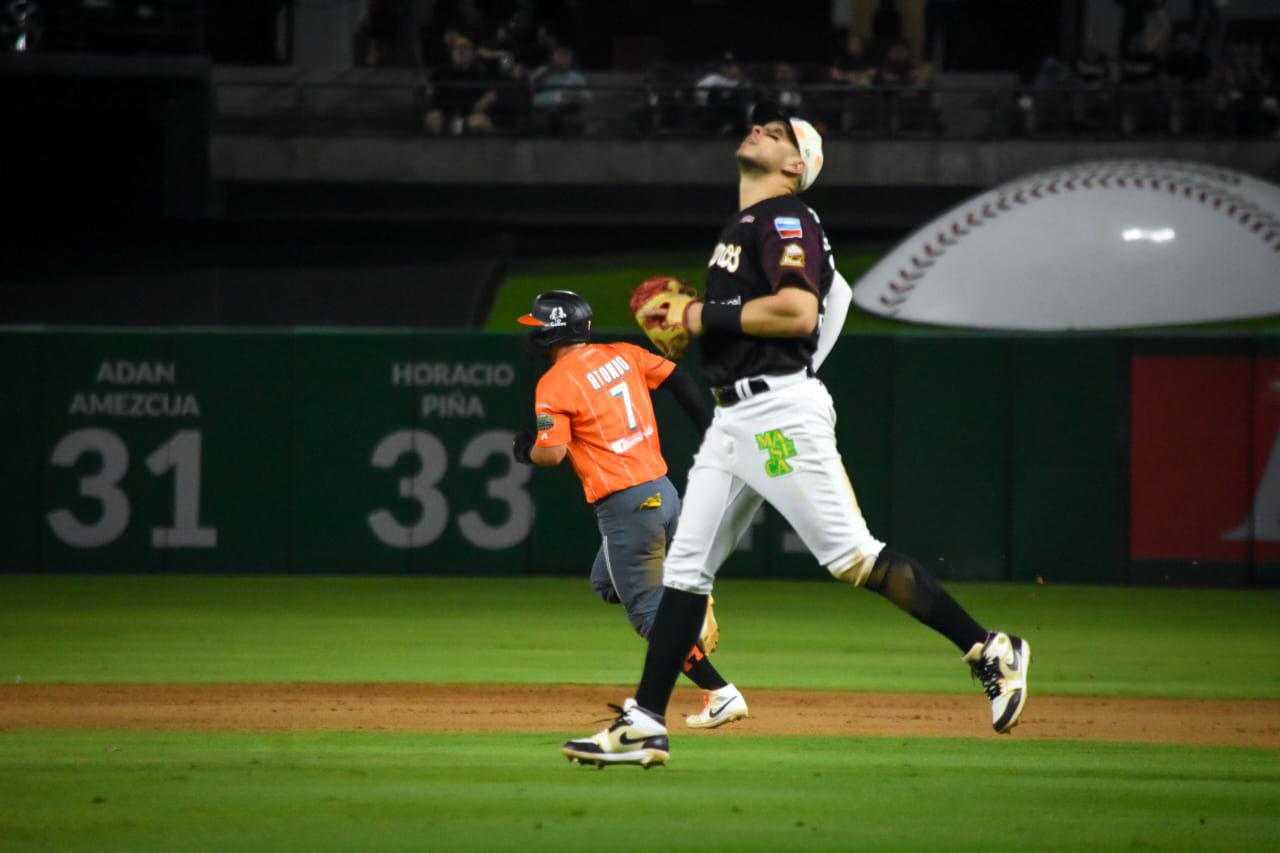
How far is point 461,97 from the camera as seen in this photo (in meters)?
19.5

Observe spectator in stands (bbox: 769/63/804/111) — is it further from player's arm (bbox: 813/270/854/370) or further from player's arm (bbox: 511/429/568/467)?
player's arm (bbox: 813/270/854/370)

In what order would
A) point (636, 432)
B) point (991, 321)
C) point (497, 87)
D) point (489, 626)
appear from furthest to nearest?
1. point (497, 87)
2. point (991, 321)
3. point (489, 626)
4. point (636, 432)

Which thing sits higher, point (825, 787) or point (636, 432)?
point (636, 432)

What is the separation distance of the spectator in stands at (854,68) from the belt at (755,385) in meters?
15.0

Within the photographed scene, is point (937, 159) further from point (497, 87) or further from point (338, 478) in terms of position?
point (338, 478)

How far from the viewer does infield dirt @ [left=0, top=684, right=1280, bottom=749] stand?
619 centimetres

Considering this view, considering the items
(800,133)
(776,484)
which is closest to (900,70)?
(800,133)

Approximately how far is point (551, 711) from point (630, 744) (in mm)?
1894

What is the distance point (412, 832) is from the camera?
161 inches

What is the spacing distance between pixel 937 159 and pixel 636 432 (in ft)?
44.5

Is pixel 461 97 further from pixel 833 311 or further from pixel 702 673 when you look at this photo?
pixel 833 311

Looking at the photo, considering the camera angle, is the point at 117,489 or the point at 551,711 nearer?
the point at 551,711

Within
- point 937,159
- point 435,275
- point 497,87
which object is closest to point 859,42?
point 937,159

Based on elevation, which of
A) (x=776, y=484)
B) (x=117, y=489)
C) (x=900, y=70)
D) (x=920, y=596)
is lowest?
(x=117, y=489)
